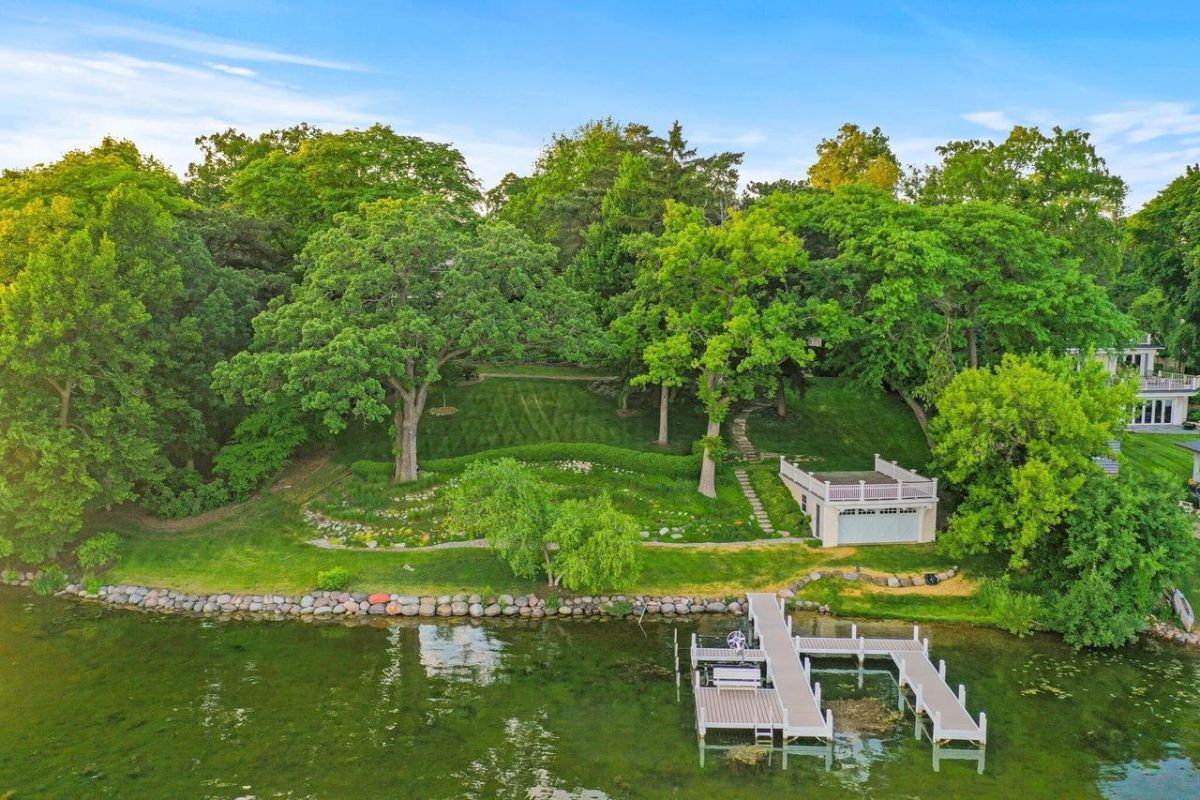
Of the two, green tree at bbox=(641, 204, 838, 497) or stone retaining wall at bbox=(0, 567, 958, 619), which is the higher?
green tree at bbox=(641, 204, 838, 497)

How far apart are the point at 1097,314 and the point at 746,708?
28.6 m

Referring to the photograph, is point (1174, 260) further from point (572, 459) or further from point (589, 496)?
point (589, 496)

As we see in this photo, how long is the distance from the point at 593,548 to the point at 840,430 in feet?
79.9

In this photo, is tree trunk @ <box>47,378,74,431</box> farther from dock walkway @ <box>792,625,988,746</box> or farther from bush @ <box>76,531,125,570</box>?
dock walkway @ <box>792,625,988,746</box>

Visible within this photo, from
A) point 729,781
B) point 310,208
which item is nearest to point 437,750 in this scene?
point 729,781

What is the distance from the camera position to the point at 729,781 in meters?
21.0

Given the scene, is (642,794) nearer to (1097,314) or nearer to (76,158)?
(1097,314)

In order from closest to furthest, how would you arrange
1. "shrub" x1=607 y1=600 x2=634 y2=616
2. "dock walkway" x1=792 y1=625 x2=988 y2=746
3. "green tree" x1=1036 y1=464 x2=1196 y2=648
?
"dock walkway" x1=792 y1=625 x2=988 y2=746
"green tree" x1=1036 y1=464 x2=1196 y2=648
"shrub" x1=607 y1=600 x2=634 y2=616

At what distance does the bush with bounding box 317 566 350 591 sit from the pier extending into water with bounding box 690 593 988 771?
560 inches

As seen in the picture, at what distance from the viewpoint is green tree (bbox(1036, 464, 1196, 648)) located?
2900cm

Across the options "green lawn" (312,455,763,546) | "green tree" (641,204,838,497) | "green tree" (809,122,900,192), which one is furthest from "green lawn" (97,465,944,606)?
"green tree" (809,122,900,192)

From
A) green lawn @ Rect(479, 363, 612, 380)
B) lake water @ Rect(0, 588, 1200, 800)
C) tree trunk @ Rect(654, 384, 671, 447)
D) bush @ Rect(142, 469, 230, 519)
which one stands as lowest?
lake water @ Rect(0, 588, 1200, 800)

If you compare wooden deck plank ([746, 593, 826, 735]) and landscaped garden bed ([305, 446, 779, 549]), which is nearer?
wooden deck plank ([746, 593, 826, 735])

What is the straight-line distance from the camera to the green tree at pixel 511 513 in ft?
105
